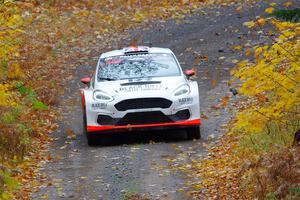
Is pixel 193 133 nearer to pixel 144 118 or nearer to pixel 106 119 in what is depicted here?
pixel 144 118

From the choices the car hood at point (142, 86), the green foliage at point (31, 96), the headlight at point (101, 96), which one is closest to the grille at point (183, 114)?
the car hood at point (142, 86)

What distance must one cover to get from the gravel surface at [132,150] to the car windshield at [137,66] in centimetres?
123

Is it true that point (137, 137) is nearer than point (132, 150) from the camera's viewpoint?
No

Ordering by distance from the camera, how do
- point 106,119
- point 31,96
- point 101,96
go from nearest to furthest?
point 106,119 < point 101,96 < point 31,96

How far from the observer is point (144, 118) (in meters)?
15.0

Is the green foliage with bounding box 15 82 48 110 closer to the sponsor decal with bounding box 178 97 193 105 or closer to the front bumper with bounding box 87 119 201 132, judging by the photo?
the front bumper with bounding box 87 119 201 132

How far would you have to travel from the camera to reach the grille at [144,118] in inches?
589

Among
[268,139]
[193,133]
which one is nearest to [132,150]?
[193,133]

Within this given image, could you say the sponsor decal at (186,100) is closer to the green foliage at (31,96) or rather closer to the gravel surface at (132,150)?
the gravel surface at (132,150)

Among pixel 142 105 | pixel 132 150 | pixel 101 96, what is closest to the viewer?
pixel 132 150

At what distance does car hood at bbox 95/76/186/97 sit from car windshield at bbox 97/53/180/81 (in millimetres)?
353

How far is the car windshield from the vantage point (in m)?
15.9

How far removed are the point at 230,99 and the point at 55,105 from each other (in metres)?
4.35

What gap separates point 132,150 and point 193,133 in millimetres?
1346
